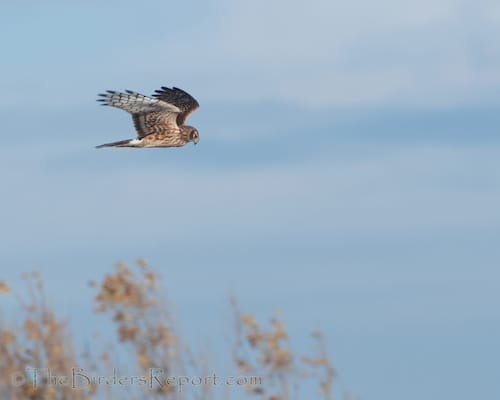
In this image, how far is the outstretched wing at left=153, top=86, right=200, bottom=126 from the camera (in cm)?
2411

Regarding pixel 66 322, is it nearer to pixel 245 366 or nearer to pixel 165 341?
pixel 165 341

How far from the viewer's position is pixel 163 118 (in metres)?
24.0

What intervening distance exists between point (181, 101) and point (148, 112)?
0.65 metres

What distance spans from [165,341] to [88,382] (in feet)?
1.68

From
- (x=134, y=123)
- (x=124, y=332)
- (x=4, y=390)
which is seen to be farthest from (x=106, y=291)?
(x=134, y=123)
